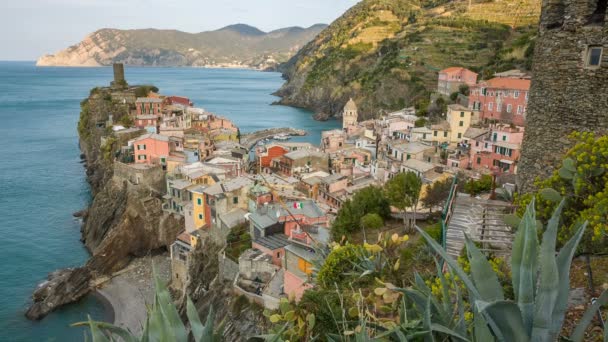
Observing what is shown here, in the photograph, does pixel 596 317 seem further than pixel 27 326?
No

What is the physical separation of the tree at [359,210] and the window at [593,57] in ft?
32.8

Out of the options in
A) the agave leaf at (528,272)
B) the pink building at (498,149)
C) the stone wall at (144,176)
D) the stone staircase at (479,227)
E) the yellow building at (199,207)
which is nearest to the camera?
the agave leaf at (528,272)

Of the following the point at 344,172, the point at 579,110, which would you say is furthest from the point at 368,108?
the point at 579,110

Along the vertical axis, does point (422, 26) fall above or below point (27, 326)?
above

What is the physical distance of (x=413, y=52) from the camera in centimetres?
7181

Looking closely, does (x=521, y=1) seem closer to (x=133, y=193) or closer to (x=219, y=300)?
(x=133, y=193)

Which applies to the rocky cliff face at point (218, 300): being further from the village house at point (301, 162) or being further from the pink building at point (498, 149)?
the pink building at point (498, 149)

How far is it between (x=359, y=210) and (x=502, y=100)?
24189 mm

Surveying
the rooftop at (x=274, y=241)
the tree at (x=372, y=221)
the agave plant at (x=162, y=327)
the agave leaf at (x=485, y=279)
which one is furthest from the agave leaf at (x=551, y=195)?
the rooftop at (x=274, y=241)

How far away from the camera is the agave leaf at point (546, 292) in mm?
2879

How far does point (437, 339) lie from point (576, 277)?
2.75 metres

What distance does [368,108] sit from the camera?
2913 inches

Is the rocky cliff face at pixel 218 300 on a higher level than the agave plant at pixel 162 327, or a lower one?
lower

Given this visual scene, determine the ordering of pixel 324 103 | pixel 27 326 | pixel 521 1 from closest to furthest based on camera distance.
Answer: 1. pixel 27 326
2. pixel 521 1
3. pixel 324 103
